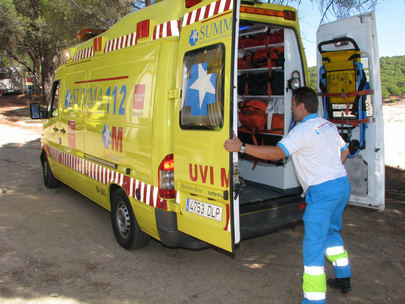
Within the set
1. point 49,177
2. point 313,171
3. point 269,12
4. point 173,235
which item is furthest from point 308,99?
point 49,177

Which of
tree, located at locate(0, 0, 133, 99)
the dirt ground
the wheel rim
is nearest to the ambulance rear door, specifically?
the dirt ground

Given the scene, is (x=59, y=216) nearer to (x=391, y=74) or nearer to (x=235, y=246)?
(x=235, y=246)

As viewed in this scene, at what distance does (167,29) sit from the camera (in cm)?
Result: 353

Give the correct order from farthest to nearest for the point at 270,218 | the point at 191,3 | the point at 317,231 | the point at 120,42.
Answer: the point at 120,42, the point at 270,218, the point at 191,3, the point at 317,231

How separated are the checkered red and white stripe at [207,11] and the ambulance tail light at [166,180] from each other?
1.24 meters

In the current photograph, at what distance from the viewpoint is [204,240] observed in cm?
323

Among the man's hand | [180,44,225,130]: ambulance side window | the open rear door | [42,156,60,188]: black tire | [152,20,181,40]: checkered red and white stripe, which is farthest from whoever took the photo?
[42,156,60,188]: black tire

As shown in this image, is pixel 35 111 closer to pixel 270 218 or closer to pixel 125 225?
pixel 125 225

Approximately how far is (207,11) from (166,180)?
4.98 ft

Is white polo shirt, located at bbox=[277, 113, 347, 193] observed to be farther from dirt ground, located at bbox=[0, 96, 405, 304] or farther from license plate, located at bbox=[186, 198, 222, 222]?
dirt ground, located at bbox=[0, 96, 405, 304]

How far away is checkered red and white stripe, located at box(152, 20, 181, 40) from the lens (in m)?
3.47

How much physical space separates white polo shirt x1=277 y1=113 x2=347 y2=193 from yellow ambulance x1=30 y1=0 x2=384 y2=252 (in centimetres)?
48

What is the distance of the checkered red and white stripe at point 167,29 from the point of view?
347 centimetres

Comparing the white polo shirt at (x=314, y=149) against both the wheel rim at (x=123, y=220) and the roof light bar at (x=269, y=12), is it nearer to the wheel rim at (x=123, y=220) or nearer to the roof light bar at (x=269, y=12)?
the roof light bar at (x=269, y=12)
